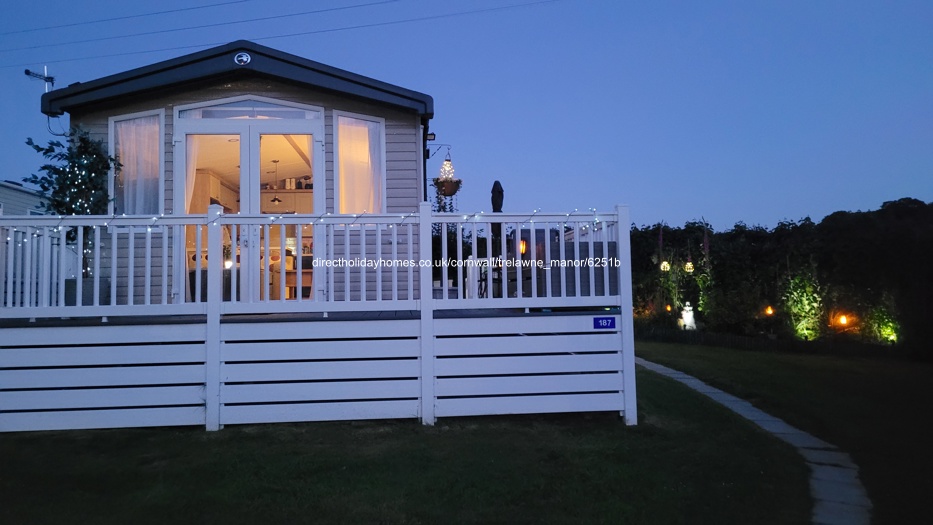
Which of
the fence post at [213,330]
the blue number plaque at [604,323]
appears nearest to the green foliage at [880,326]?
the blue number plaque at [604,323]

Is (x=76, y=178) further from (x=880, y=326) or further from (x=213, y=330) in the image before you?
(x=880, y=326)

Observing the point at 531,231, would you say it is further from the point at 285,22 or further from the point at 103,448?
the point at 285,22

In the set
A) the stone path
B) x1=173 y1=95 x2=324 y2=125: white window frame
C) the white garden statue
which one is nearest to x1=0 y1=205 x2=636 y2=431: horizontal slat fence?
the stone path

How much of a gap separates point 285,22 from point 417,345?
45.0 feet

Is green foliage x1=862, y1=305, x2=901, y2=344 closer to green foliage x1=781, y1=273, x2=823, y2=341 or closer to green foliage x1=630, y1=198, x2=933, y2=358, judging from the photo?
green foliage x1=630, y1=198, x2=933, y2=358

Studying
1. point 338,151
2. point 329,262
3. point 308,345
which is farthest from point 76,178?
point 308,345

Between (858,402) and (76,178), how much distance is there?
8.82 meters

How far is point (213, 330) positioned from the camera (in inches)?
200

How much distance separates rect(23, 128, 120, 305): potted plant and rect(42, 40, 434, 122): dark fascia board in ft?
1.42

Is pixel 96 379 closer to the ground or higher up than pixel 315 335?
closer to the ground

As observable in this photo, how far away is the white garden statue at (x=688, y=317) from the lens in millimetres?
14531

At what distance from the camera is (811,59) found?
49.5ft

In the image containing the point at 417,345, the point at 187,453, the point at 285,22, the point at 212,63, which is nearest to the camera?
the point at 187,453

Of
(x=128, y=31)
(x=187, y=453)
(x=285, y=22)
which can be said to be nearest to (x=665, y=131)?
(x=285, y=22)
